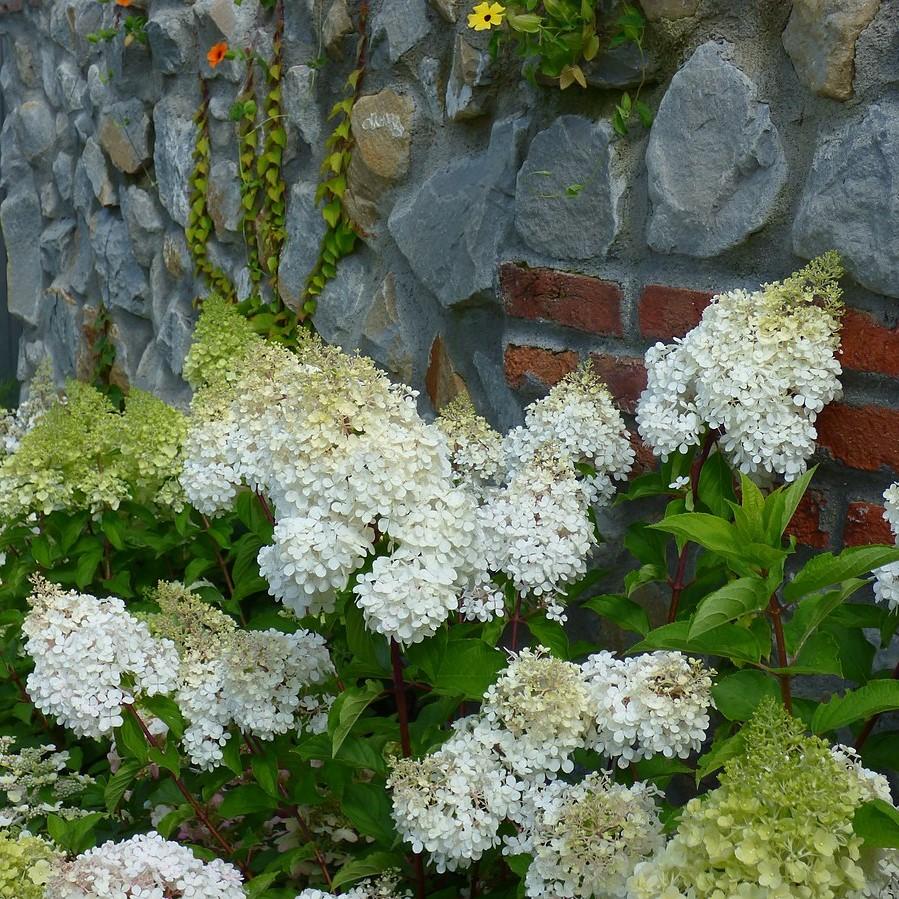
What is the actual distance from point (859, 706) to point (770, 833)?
295mm

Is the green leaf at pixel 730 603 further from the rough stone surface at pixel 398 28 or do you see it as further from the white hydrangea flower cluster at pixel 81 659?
the rough stone surface at pixel 398 28

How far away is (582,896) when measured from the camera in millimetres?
1062

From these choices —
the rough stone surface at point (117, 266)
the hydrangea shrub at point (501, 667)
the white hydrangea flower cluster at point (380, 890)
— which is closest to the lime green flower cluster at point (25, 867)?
the hydrangea shrub at point (501, 667)

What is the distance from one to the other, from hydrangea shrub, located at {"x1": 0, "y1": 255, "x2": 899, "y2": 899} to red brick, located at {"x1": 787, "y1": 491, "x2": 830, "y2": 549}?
48 mm

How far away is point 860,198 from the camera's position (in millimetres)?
1325

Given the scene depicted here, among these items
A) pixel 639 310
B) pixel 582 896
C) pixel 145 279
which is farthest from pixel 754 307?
pixel 145 279

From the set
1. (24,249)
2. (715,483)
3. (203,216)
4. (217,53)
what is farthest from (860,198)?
(24,249)

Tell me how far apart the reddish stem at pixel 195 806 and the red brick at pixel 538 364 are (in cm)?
82

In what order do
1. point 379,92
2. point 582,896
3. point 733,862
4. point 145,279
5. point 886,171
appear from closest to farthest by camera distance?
point 733,862
point 582,896
point 886,171
point 379,92
point 145,279

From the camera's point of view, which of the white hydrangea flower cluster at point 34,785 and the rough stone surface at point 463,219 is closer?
the white hydrangea flower cluster at point 34,785

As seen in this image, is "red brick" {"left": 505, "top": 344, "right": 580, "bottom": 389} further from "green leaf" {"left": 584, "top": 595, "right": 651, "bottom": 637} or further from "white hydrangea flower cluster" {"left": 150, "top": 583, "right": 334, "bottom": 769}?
"white hydrangea flower cluster" {"left": 150, "top": 583, "right": 334, "bottom": 769}

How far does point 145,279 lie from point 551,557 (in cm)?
248

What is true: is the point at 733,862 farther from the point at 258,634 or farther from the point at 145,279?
the point at 145,279

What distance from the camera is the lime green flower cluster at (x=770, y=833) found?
31.7 inches
